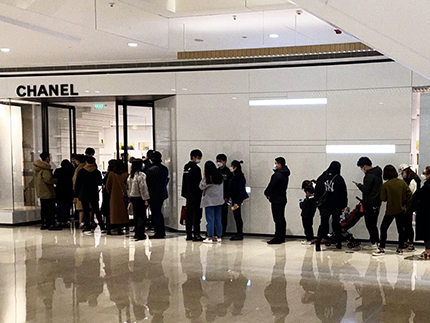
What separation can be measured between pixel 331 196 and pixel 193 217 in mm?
2632

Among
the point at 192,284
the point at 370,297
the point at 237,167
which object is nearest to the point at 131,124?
the point at 237,167

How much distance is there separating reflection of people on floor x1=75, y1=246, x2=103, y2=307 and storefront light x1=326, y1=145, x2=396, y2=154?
15.1 feet

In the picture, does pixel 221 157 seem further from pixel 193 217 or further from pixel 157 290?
pixel 157 290

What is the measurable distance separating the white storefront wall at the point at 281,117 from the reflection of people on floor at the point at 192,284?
2240 mm

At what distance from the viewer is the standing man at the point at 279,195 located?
29.6 ft

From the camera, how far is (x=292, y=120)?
9828mm

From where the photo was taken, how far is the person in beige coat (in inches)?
428

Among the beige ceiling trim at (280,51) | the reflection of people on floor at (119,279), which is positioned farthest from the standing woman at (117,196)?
the beige ceiling trim at (280,51)

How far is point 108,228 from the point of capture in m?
10.4

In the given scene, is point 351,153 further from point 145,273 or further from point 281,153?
point 145,273

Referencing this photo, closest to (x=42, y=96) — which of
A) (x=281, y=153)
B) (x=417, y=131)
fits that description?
(x=281, y=153)

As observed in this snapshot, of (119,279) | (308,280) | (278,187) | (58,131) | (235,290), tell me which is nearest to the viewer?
(235,290)

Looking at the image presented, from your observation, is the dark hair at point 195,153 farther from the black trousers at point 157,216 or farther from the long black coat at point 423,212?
the long black coat at point 423,212

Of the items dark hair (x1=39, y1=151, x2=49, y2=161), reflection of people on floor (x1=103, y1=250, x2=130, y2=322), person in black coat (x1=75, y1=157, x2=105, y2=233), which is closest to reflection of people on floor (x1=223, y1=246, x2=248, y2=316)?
reflection of people on floor (x1=103, y1=250, x2=130, y2=322)
